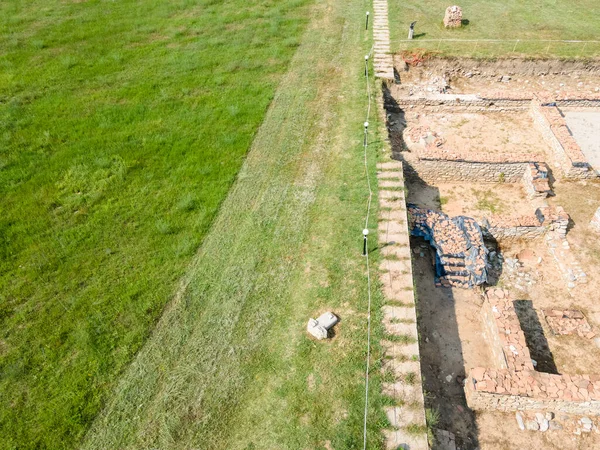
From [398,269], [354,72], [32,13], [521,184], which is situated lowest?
[521,184]

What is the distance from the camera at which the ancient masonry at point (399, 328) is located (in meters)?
6.88

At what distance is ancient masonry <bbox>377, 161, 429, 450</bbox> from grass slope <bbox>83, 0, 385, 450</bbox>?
0.30 meters

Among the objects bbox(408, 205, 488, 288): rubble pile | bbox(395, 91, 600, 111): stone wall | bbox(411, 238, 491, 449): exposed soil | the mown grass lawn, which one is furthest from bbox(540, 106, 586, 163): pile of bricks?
the mown grass lawn

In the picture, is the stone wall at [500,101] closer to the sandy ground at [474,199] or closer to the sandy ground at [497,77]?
the sandy ground at [497,77]

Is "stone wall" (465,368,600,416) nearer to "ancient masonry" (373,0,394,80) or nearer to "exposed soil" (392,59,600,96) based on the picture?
"ancient masonry" (373,0,394,80)

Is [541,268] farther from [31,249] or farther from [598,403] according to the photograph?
[31,249]

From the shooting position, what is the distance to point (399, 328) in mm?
8203

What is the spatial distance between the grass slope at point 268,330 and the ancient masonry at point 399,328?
30 cm

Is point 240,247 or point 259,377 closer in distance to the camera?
point 259,377

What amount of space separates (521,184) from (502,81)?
312 inches

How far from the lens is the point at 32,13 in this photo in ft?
72.0

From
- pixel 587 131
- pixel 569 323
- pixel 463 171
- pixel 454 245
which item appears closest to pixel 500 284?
pixel 454 245

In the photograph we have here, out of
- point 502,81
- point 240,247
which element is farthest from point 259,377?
point 502,81

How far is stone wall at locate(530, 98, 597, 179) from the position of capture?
13094 millimetres
